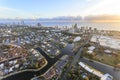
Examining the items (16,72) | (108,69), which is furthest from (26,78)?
(108,69)

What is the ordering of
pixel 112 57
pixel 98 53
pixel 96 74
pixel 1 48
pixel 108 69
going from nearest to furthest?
pixel 96 74
pixel 108 69
pixel 112 57
pixel 98 53
pixel 1 48

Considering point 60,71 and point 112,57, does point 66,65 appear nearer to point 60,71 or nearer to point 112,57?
point 60,71

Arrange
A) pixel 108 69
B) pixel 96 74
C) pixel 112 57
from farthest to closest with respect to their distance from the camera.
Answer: pixel 112 57, pixel 108 69, pixel 96 74

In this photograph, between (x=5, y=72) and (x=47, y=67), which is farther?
(x=47, y=67)

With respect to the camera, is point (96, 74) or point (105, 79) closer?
point (105, 79)

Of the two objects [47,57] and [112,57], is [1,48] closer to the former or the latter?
[47,57]

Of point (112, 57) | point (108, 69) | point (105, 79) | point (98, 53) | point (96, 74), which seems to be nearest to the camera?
point (105, 79)

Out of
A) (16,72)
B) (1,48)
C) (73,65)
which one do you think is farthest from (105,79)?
(1,48)

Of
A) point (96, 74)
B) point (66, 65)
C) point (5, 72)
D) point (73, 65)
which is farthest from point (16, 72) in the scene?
point (96, 74)

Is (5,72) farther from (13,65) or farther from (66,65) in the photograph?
(66,65)
